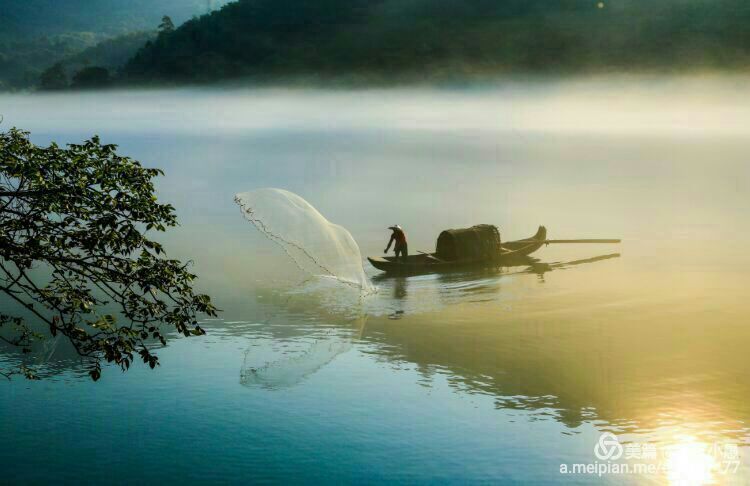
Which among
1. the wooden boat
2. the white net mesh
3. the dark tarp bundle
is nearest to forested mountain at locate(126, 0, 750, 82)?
the wooden boat

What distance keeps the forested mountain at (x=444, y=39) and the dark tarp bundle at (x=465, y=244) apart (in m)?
83.0

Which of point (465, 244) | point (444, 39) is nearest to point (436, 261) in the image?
point (465, 244)

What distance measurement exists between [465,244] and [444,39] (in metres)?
90.1

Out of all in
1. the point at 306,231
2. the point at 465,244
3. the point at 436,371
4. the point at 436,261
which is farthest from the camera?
the point at 465,244

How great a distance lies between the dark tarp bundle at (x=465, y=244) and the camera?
31.8m

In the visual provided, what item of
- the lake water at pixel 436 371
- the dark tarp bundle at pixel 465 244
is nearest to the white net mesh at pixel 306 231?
the lake water at pixel 436 371

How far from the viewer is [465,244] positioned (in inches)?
1256

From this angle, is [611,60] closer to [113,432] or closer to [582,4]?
[582,4]

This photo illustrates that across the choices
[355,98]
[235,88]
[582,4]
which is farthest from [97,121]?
[582,4]

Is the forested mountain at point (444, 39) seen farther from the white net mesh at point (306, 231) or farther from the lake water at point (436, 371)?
the white net mesh at point (306, 231)

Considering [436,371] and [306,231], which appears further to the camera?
[306,231]

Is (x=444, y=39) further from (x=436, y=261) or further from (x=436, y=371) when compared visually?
(x=436, y=371)

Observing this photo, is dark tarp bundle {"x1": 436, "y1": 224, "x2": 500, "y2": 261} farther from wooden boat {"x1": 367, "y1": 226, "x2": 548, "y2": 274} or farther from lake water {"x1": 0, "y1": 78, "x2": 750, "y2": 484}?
lake water {"x1": 0, "y1": 78, "x2": 750, "y2": 484}

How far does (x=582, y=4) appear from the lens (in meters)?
114
